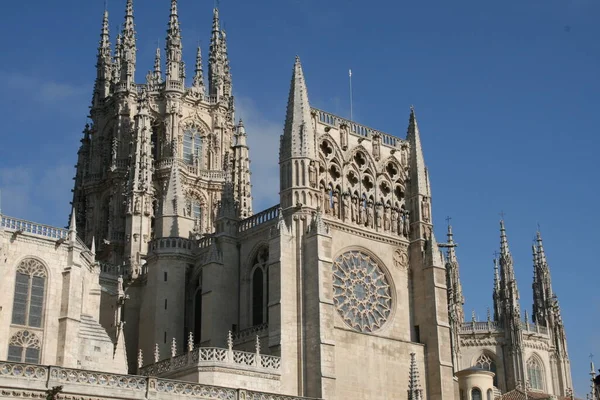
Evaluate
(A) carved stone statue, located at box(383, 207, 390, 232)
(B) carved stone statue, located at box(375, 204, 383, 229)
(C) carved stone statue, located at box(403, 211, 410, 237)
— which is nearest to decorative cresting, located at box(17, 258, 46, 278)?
(B) carved stone statue, located at box(375, 204, 383, 229)

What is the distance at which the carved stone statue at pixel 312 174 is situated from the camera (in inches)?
1799

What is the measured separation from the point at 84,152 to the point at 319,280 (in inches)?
1174

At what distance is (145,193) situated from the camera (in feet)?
193

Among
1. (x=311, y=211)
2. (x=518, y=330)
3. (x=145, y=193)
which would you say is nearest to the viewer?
(x=311, y=211)

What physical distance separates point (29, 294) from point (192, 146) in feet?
85.1

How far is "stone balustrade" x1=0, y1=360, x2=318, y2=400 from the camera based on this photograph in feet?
90.3

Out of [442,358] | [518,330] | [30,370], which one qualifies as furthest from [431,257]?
[30,370]

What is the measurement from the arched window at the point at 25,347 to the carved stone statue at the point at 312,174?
14279mm

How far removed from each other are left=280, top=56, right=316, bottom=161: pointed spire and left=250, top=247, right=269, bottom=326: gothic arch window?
4951mm

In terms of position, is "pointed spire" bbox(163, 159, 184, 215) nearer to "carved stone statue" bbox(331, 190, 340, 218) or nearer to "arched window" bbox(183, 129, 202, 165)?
"carved stone statue" bbox(331, 190, 340, 218)

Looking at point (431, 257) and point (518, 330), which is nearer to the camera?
point (431, 257)

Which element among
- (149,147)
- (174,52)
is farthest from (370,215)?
(174,52)

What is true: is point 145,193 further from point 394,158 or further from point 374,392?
point 374,392

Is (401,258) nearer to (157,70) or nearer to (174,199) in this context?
(174,199)
